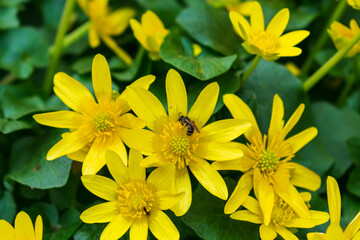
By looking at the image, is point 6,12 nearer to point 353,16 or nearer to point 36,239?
point 36,239

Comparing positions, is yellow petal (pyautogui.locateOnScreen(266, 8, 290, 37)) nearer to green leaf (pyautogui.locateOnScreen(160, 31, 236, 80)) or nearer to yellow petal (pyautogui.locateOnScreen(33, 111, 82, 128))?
green leaf (pyautogui.locateOnScreen(160, 31, 236, 80))

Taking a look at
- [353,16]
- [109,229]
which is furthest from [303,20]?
[109,229]

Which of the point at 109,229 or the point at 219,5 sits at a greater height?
the point at 219,5

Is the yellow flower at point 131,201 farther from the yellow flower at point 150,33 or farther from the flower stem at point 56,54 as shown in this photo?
the flower stem at point 56,54

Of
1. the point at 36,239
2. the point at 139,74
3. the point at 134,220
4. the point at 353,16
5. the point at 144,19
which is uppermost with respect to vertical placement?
the point at 353,16

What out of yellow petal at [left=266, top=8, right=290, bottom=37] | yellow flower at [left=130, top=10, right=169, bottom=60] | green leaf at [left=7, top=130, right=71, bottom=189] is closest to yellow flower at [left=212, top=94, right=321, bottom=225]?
yellow petal at [left=266, top=8, right=290, bottom=37]

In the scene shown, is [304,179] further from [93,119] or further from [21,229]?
[21,229]

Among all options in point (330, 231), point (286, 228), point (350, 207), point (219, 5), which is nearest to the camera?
point (330, 231)
